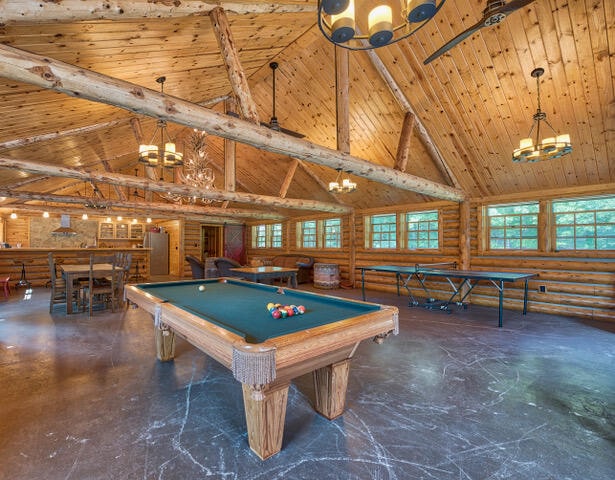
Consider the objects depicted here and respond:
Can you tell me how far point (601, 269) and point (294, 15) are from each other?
6983 millimetres

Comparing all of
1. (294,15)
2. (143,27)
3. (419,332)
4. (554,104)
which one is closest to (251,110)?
(143,27)

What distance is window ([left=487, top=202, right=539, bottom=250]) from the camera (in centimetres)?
627

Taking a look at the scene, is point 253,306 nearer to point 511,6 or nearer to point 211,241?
point 511,6

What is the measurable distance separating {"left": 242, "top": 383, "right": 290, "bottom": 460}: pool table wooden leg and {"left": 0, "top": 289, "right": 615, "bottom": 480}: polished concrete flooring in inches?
3.0

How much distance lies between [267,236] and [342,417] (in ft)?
36.5

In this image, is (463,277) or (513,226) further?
(513,226)

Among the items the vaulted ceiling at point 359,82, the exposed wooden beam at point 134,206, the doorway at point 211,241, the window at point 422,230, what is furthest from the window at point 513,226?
the doorway at point 211,241

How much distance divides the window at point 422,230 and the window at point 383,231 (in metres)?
0.45

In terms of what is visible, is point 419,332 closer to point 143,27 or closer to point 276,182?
point 143,27

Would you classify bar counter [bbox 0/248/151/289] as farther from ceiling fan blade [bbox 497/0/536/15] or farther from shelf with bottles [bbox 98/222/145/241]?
ceiling fan blade [bbox 497/0/536/15]

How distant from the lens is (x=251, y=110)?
11.9 ft

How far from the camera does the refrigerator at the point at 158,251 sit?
40.8 feet

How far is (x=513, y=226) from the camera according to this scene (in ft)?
21.4

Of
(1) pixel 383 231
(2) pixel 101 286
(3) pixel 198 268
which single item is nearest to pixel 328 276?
(1) pixel 383 231
